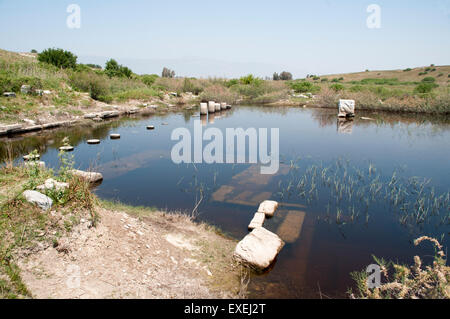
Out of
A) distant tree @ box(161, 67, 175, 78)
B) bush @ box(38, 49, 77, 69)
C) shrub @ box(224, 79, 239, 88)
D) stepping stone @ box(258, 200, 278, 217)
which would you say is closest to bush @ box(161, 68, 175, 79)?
distant tree @ box(161, 67, 175, 78)

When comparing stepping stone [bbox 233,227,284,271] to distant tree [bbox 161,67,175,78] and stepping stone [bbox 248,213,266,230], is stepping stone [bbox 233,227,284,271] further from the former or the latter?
distant tree [bbox 161,67,175,78]

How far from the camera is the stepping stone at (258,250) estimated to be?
3.84 meters

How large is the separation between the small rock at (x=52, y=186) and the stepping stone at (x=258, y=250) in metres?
2.62

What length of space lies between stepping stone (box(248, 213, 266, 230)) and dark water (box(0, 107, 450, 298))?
0.46ft

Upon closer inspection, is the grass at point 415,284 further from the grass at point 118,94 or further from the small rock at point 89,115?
the small rock at point 89,115

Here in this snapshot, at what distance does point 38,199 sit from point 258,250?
2.98 m

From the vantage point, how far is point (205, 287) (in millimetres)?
3322

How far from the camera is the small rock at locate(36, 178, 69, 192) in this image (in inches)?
157

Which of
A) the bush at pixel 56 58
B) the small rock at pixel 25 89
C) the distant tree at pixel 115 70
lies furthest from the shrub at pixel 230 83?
the small rock at pixel 25 89

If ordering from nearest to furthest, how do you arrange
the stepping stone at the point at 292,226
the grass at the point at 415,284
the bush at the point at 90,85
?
1. the grass at the point at 415,284
2. the stepping stone at the point at 292,226
3. the bush at the point at 90,85

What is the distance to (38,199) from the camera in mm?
3695

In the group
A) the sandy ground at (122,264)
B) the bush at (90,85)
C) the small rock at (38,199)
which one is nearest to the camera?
the sandy ground at (122,264)

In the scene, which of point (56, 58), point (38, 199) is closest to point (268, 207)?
point (38, 199)
